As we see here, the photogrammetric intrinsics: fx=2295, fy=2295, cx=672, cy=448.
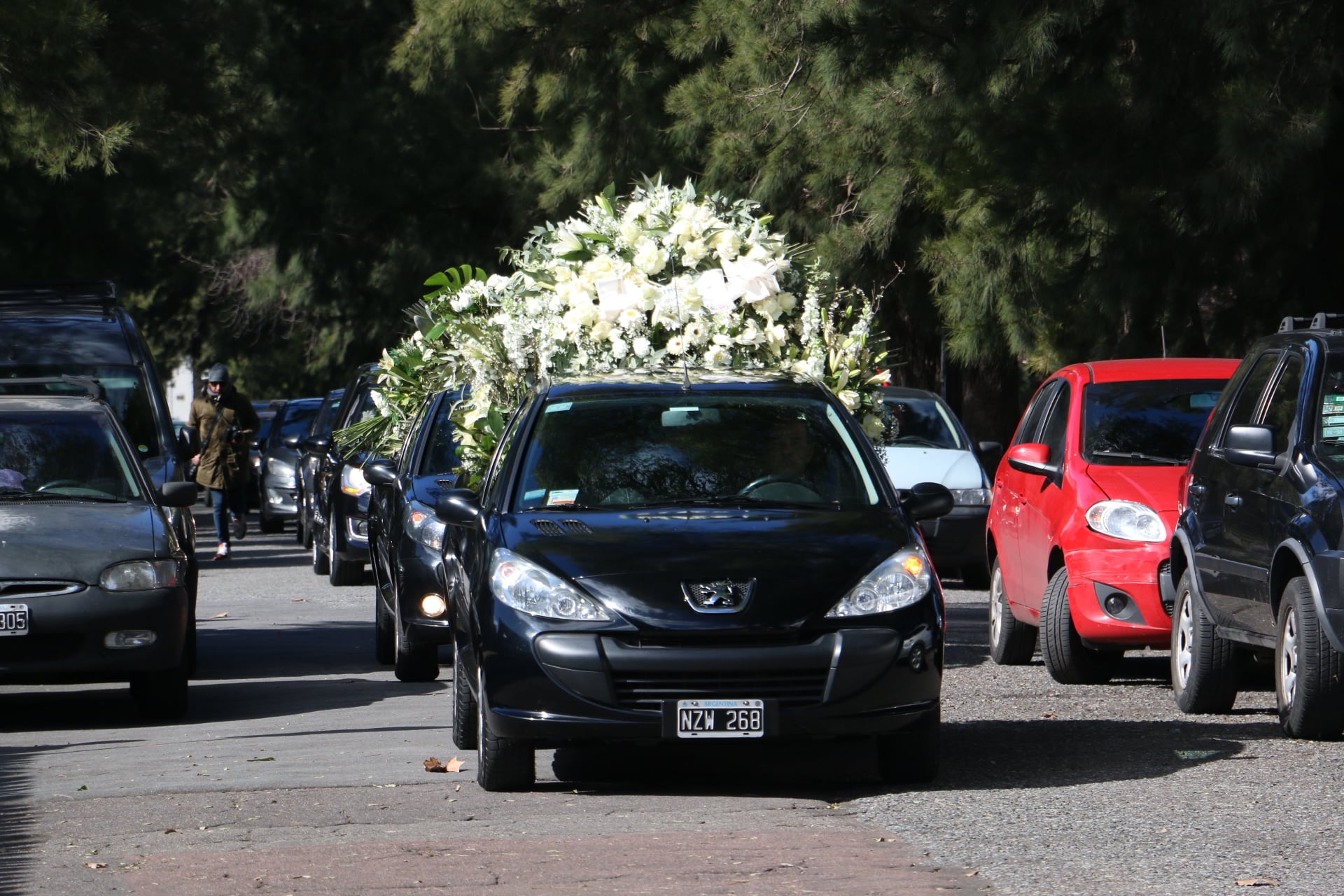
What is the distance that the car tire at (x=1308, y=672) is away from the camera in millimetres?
8898

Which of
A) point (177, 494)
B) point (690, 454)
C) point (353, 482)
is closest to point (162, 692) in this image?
point (177, 494)

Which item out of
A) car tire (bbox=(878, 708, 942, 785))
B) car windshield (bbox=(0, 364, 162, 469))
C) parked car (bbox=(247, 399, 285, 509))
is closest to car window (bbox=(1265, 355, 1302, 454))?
car tire (bbox=(878, 708, 942, 785))

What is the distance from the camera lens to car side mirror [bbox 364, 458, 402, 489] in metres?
12.2

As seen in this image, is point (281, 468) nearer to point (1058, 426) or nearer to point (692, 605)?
point (1058, 426)

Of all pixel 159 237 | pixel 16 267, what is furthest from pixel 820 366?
pixel 159 237

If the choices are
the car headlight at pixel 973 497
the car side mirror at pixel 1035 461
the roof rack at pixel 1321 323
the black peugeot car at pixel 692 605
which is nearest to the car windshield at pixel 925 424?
the car headlight at pixel 973 497

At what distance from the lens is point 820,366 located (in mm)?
11172

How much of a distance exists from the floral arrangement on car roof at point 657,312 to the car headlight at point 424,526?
44 centimetres

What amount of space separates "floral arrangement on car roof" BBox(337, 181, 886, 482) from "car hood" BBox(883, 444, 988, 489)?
20.7 feet

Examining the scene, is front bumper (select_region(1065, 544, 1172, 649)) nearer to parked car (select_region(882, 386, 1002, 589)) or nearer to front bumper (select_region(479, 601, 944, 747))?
front bumper (select_region(479, 601, 944, 747))

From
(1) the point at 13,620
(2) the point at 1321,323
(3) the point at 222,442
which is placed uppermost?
(2) the point at 1321,323

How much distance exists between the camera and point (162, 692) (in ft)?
35.6

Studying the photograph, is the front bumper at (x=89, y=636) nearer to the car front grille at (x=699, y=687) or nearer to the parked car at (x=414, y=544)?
the parked car at (x=414, y=544)

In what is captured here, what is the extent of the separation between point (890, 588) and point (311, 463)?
651 inches
